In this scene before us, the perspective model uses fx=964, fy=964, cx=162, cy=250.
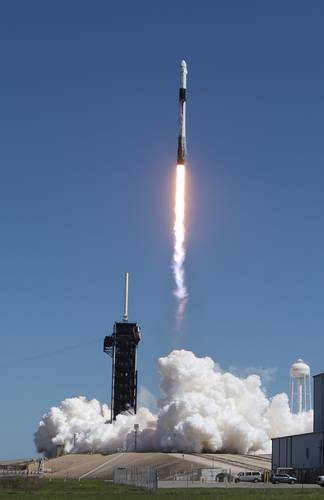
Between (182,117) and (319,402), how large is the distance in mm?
34594

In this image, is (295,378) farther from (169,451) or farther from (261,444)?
(169,451)

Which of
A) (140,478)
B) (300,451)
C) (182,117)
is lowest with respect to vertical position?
(140,478)

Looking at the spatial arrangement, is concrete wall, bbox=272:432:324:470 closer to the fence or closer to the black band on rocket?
the fence

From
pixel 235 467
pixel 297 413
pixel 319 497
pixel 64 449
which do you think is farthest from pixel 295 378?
pixel 319 497

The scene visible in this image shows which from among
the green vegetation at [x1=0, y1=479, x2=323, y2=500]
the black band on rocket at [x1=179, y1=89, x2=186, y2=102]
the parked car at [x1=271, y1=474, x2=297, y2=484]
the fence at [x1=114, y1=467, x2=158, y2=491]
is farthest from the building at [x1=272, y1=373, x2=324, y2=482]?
the black band on rocket at [x1=179, y1=89, x2=186, y2=102]

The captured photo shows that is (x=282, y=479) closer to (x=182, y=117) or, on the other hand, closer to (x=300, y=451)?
(x=300, y=451)

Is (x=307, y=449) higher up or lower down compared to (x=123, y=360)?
lower down

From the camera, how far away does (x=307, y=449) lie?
320ft

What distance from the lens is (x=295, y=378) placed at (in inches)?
5325

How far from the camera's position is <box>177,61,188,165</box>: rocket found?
4119 inches

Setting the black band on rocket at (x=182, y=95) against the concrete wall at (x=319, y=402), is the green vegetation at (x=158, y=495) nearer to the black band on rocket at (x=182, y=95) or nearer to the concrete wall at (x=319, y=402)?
the concrete wall at (x=319, y=402)

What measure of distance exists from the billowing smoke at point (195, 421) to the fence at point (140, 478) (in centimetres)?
3813

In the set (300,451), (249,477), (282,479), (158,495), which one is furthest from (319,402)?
(158,495)

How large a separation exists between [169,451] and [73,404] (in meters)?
40.2
